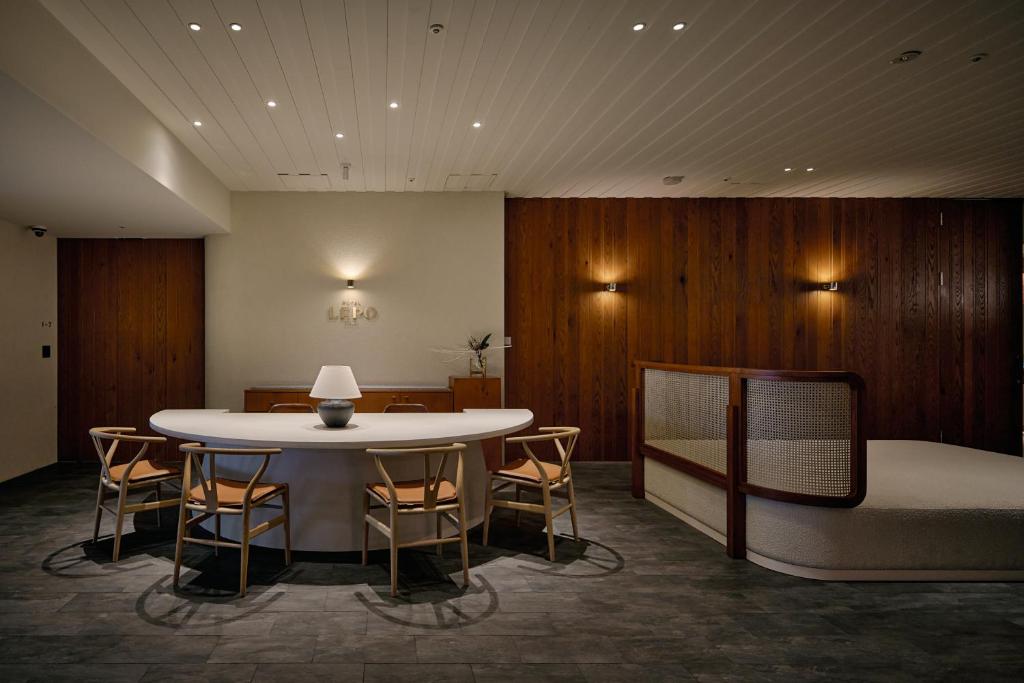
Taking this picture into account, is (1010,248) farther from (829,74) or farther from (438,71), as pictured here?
(438,71)

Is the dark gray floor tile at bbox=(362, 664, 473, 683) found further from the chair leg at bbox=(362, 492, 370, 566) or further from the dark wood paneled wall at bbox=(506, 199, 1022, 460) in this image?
A: the dark wood paneled wall at bbox=(506, 199, 1022, 460)

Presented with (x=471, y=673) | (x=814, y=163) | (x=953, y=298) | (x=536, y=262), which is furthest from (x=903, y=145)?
(x=471, y=673)

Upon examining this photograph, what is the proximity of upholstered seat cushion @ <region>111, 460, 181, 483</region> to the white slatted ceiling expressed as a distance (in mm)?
2600

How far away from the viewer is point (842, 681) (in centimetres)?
238

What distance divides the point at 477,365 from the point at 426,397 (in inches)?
29.1

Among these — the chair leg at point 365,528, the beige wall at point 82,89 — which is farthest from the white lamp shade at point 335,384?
the beige wall at point 82,89

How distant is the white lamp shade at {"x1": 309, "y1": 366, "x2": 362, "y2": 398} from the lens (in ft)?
12.4

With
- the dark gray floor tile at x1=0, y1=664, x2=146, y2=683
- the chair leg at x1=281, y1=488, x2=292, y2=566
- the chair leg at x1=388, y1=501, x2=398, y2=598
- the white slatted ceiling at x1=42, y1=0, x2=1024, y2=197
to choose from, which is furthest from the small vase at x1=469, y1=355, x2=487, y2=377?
the dark gray floor tile at x1=0, y1=664, x2=146, y2=683

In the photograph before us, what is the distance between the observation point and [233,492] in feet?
11.3

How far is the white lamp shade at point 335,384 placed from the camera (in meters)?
3.77

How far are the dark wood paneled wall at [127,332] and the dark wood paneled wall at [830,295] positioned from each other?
13.1 feet

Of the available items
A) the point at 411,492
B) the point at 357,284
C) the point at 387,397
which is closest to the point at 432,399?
the point at 387,397

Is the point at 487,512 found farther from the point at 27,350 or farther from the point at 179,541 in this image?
the point at 27,350

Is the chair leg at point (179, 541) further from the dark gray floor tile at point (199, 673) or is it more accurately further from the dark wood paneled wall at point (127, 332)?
the dark wood paneled wall at point (127, 332)
